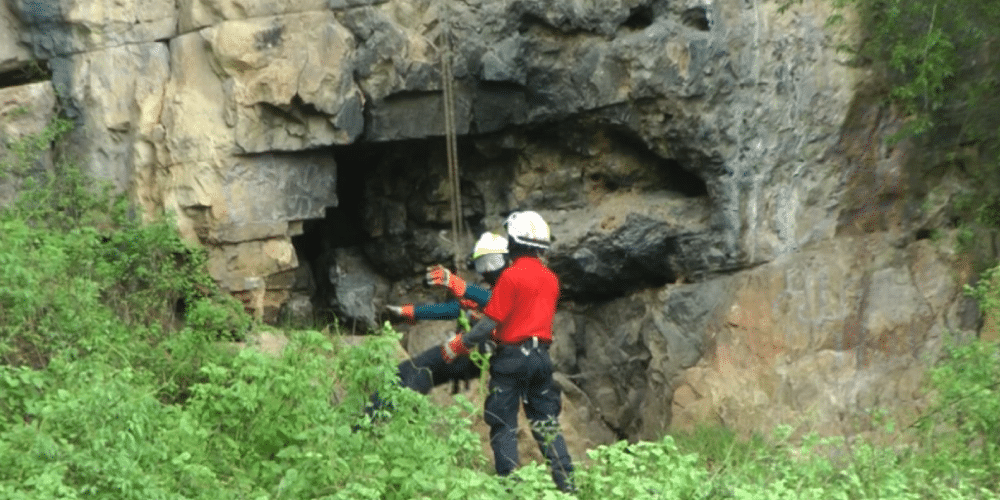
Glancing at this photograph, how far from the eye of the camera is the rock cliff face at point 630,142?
11.6 metres

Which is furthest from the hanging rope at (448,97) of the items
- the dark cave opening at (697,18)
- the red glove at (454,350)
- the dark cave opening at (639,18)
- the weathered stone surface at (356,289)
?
the red glove at (454,350)

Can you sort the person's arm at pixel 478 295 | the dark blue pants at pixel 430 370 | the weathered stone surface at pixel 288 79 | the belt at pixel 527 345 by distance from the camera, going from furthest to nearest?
the weathered stone surface at pixel 288 79, the person's arm at pixel 478 295, the dark blue pants at pixel 430 370, the belt at pixel 527 345

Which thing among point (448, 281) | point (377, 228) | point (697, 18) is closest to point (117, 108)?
point (377, 228)

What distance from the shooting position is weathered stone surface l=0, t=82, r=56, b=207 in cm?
1139

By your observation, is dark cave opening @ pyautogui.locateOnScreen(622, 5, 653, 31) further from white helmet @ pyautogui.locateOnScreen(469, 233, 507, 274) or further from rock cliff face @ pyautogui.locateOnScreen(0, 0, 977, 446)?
white helmet @ pyautogui.locateOnScreen(469, 233, 507, 274)

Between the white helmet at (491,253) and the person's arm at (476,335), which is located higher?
the white helmet at (491,253)

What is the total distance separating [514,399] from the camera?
30.7ft

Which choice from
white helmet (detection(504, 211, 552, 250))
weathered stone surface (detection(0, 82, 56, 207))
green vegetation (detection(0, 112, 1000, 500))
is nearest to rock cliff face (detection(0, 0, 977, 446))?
weathered stone surface (detection(0, 82, 56, 207))

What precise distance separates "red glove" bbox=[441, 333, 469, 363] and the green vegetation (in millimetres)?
701

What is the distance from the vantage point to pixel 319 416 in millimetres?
8141

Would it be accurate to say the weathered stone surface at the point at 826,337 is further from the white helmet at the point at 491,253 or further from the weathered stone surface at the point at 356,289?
the weathered stone surface at the point at 356,289

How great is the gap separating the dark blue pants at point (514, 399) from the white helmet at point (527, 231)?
2.10 feet

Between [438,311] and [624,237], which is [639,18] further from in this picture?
[438,311]

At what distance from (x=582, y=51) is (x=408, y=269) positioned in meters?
2.58
